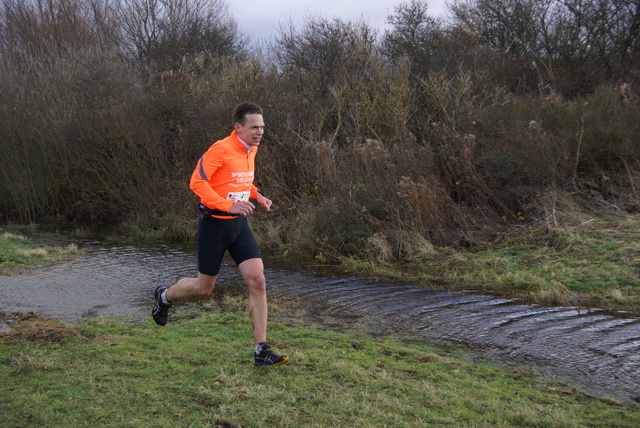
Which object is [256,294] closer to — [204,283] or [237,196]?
[204,283]

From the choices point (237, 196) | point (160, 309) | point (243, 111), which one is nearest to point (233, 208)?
point (237, 196)

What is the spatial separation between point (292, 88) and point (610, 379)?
1545 cm

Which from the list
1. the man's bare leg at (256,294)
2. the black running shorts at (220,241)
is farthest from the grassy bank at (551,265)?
the black running shorts at (220,241)

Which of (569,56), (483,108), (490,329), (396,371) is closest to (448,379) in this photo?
(396,371)

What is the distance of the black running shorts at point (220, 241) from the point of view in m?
5.45

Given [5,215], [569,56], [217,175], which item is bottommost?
[5,215]

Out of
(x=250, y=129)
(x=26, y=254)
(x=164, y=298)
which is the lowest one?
(x=26, y=254)

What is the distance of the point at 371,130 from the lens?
1672 cm

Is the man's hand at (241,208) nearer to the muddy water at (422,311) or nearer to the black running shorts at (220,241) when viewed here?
the black running shorts at (220,241)

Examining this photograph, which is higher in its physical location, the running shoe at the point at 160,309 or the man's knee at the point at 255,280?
the man's knee at the point at 255,280

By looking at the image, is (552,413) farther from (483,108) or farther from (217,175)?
(483,108)

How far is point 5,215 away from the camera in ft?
71.5

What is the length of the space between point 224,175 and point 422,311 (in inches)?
145

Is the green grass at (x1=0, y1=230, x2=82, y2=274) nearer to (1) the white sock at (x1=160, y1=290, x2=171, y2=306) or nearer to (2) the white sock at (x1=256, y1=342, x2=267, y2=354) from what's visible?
(1) the white sock at (x1=160, y1=290, x2=171, y2=306)
